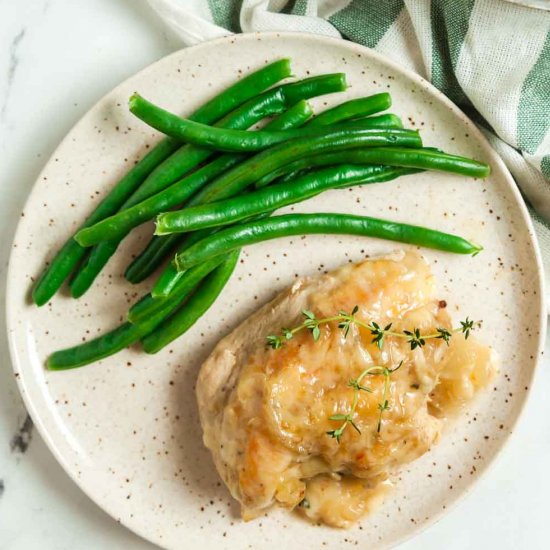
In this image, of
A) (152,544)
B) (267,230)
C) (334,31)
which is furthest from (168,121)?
(152,544)

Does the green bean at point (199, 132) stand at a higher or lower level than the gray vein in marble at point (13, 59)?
lower

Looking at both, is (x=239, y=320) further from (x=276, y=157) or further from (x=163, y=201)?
(x=276, y=157)

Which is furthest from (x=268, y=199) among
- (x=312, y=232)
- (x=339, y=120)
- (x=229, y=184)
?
(x=339, y=120)

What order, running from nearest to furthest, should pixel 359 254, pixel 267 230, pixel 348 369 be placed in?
1. pixel 348 369
2. pixel 267 230
3. pixel 359 254

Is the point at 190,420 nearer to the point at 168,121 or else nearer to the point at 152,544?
the point at 152,544

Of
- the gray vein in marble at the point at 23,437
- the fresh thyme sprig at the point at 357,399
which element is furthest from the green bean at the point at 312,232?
the gray vein in marble at the point at 23,437

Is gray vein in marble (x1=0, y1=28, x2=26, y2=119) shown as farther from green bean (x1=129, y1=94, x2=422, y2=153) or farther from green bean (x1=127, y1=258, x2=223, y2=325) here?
green bean (x1=127, y1=258, x2=223, y2=325)

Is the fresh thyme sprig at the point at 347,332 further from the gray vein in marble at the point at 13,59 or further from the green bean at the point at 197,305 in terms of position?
the gray vein in marble at the point at 13,59

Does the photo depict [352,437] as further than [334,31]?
No
